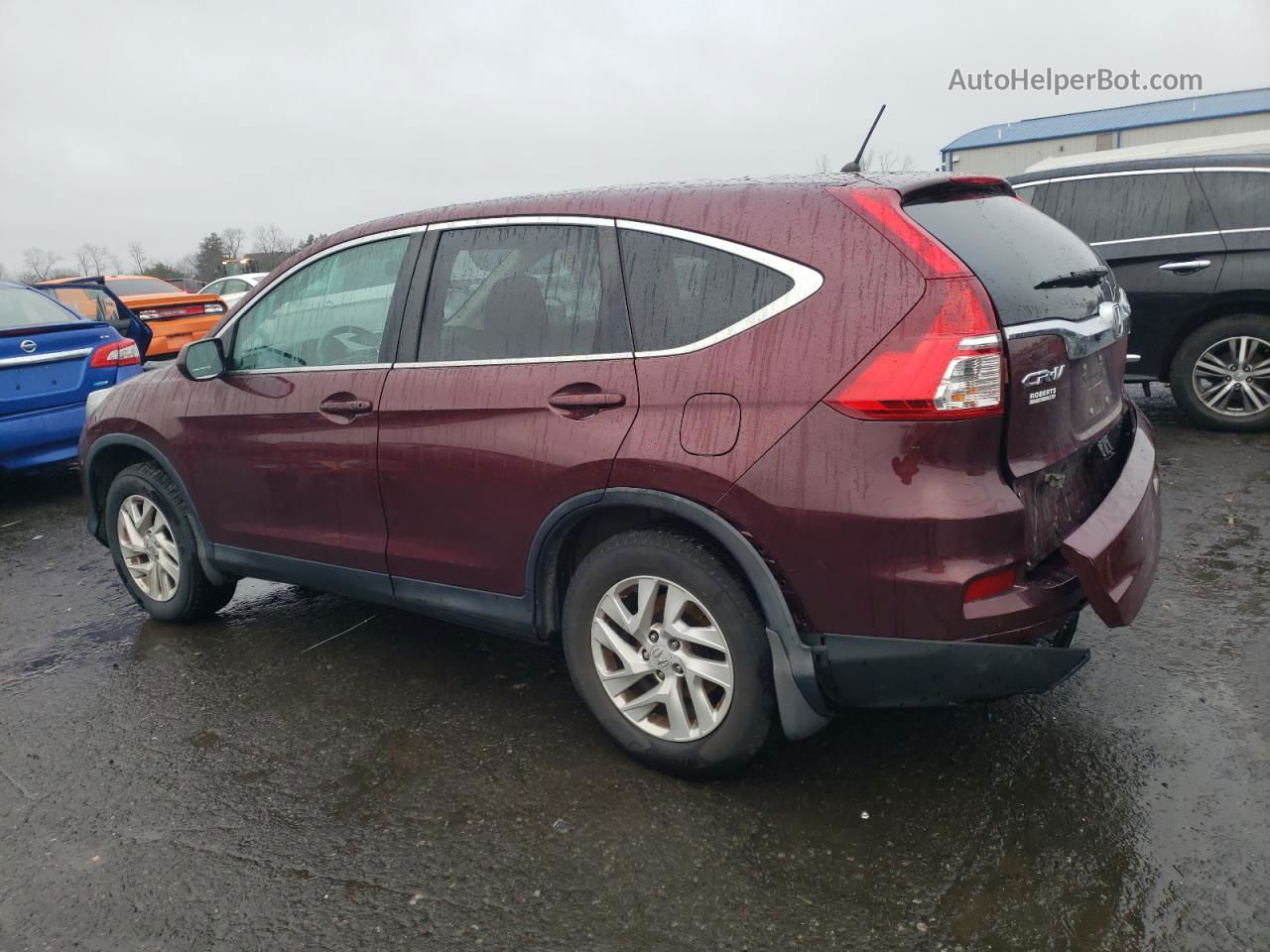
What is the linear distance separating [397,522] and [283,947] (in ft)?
4.87

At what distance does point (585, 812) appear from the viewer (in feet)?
9.54

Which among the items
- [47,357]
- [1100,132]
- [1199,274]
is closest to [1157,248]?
[1199,274]

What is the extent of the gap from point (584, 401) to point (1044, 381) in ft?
4.14

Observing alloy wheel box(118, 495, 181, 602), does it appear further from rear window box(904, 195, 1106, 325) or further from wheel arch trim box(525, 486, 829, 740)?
rear window box(904, 195, 1106, 325)

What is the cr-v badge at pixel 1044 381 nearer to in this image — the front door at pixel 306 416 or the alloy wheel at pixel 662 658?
the alloy wheel at pixel 662 658

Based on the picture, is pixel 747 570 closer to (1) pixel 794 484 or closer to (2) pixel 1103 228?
(1) pixel 794 484

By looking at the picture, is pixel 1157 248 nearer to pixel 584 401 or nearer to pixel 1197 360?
pixel 1197 360

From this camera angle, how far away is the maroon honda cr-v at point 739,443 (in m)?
2.51

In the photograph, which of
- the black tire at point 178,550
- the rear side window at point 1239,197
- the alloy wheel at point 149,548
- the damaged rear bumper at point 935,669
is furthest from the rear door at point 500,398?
the rear side window at point 1239,197

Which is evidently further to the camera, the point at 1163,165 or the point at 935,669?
the point at 1163,165

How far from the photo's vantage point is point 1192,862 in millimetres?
2500

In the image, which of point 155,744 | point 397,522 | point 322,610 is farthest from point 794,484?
point 322,610

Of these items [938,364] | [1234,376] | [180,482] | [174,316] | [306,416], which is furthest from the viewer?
[174,316]

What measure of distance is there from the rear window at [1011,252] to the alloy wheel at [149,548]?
3509mm
